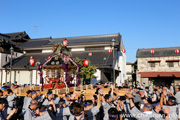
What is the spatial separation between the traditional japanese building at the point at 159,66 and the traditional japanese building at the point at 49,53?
12.3ft

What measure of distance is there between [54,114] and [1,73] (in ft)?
84.0

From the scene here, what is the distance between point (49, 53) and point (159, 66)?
1969 cm

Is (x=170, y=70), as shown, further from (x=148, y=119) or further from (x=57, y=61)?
(x=148, y=119)

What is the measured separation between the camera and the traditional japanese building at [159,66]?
2697 centimetres

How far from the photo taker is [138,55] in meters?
29.8

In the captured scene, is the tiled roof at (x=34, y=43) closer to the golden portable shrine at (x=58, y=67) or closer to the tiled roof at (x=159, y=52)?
the golden portable shrine at (x=58, y=67)

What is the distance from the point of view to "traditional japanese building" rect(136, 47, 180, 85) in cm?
2697

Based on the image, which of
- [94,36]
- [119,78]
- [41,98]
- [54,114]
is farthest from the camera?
[94,36]

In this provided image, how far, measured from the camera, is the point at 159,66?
92.3 feet

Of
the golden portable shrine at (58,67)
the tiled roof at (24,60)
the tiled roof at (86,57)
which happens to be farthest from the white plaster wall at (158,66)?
the tiled roof at (24,60)

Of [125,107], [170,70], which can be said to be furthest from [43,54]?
[125,107]

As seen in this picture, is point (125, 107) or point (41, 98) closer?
point (125, 107)

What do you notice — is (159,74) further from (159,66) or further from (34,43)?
(34,43)

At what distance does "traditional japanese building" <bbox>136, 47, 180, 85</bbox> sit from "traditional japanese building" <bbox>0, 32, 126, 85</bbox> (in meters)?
3.75
